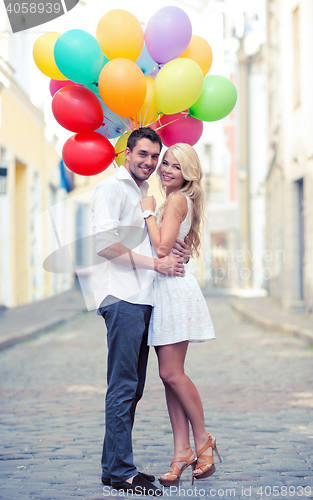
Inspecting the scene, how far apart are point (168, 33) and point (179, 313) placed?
5.24 ft

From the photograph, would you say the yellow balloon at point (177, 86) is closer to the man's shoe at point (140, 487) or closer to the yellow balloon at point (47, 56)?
the yellow balloon at point (47, 56)

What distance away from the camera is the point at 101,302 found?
3359mm

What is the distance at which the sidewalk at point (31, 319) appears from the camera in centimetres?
1097

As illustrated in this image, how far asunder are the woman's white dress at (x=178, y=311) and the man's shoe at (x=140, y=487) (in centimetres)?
71

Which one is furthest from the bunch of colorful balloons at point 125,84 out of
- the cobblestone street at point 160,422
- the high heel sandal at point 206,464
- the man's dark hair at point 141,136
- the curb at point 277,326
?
the curb at point 277,326

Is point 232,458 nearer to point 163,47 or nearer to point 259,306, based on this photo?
point 163,47

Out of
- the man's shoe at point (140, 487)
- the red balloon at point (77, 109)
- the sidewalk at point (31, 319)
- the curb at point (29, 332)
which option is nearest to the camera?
the man's shoe at point (140, 487)

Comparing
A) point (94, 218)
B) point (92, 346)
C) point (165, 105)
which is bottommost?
point (92, 346)

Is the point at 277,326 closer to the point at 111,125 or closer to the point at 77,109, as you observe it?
the point at 111,125

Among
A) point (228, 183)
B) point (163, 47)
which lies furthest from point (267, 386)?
point (228, 183)

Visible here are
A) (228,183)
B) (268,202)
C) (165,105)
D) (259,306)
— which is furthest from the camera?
(228,183)

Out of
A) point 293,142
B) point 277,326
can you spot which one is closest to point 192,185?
point 277,326

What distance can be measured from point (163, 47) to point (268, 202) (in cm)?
2013

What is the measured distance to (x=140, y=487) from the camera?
3.28 metres
